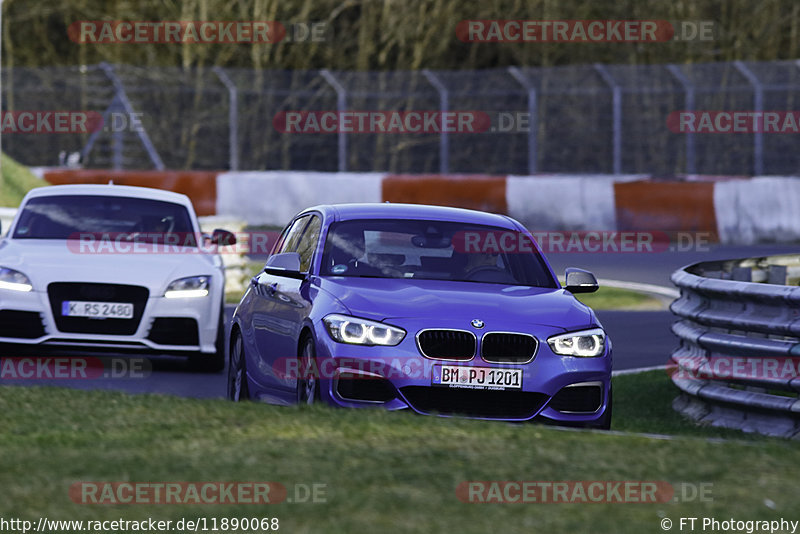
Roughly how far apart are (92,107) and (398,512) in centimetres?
2798

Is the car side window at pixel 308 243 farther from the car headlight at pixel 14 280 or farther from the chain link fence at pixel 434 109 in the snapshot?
the chain link fence at pixel 434 109

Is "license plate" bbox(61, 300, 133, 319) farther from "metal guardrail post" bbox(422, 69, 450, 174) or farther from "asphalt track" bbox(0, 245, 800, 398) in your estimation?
"metal guardrail post" bbox(422, 69, 450, 174)

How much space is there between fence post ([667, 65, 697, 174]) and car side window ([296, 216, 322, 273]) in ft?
56.4

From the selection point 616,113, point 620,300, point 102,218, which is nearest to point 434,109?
point 616,113

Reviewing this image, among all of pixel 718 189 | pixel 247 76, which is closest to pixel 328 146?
pixel 247 76

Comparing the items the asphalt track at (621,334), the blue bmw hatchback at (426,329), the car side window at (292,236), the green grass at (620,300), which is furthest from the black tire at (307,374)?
the green grass at (620,300)

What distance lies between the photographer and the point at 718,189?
25.0m

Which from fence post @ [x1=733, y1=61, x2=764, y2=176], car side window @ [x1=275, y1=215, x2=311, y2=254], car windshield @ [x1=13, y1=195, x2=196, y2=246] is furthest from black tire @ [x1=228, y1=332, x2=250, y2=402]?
fence post @ [x1=733, y1=61, x2=764, y2=176]

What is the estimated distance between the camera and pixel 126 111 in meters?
29.5

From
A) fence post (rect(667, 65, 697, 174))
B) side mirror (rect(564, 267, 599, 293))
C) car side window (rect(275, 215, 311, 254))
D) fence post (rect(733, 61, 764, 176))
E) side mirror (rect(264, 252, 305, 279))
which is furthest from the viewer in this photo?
fence post (rect(667, 65, 697, 174))

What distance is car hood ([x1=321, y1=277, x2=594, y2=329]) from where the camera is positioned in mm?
8430

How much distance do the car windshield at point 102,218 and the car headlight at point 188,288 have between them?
0.95 meters

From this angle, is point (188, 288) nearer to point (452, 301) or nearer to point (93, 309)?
point (93, 309)

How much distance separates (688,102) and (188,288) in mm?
15690
